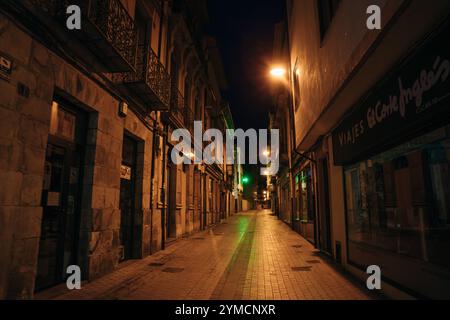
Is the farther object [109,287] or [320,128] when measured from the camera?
[320,128]

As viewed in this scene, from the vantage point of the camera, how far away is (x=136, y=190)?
359 inches

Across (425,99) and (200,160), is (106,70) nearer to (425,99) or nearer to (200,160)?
(425,99)

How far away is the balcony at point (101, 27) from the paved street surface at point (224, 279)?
4.86 m

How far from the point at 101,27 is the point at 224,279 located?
6.12 meters

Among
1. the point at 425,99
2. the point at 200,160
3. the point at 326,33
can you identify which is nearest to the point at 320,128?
the point at 326,33

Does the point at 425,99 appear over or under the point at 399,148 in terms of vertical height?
over

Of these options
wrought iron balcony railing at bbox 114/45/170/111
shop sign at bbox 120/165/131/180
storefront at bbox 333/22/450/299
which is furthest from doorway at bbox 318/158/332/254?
shop sign at bbox 120/165/131/180

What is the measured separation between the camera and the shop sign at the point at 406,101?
3.53m

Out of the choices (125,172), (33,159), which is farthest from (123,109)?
(33,159)

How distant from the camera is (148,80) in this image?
28.7 feet

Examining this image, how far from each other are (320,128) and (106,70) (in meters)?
6.11

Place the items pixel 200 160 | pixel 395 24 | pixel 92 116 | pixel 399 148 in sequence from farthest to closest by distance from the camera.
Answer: pixel 200 160
pixel 92 116
pixel 399 148
pixel 395 24

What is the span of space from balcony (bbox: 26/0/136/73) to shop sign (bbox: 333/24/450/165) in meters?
5.40

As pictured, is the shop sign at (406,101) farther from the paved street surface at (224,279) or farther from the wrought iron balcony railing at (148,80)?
the wrought iron balcony railing at (148,80)
